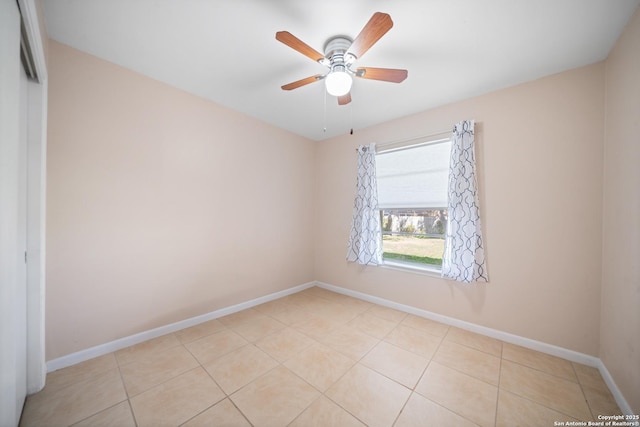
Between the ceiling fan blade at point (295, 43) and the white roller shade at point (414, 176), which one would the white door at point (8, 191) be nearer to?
the ceiling fan blade at point (295, 43)

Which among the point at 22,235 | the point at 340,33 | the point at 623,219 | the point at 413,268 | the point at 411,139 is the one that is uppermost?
the point at 340,33

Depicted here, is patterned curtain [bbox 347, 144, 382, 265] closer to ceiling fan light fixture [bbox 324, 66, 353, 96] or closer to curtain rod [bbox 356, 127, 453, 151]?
curtain rod [bbox 356, 127, 453, 151]

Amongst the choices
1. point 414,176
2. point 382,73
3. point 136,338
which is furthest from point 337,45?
point 136,338

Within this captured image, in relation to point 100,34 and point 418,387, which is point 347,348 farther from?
point 100,34

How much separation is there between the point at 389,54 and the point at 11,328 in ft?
9.47

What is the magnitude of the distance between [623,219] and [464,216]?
3.35ft

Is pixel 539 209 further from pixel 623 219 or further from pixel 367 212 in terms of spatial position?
pixel 367 212

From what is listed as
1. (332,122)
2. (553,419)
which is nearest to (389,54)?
(332,122)

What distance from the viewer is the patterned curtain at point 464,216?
2363 mm

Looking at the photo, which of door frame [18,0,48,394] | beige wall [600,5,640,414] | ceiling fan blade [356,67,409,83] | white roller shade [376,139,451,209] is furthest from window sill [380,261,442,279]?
door frame [18,0,48,394]

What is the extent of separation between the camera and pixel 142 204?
2.19 meters

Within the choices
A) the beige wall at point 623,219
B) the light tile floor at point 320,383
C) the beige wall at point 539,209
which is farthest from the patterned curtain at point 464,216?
the beige wall at point 623,219

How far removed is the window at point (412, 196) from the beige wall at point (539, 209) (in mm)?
336

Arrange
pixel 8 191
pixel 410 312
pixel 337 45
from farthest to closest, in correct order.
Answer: pixel 410 312, pixel 337 45, pixel 8 191
